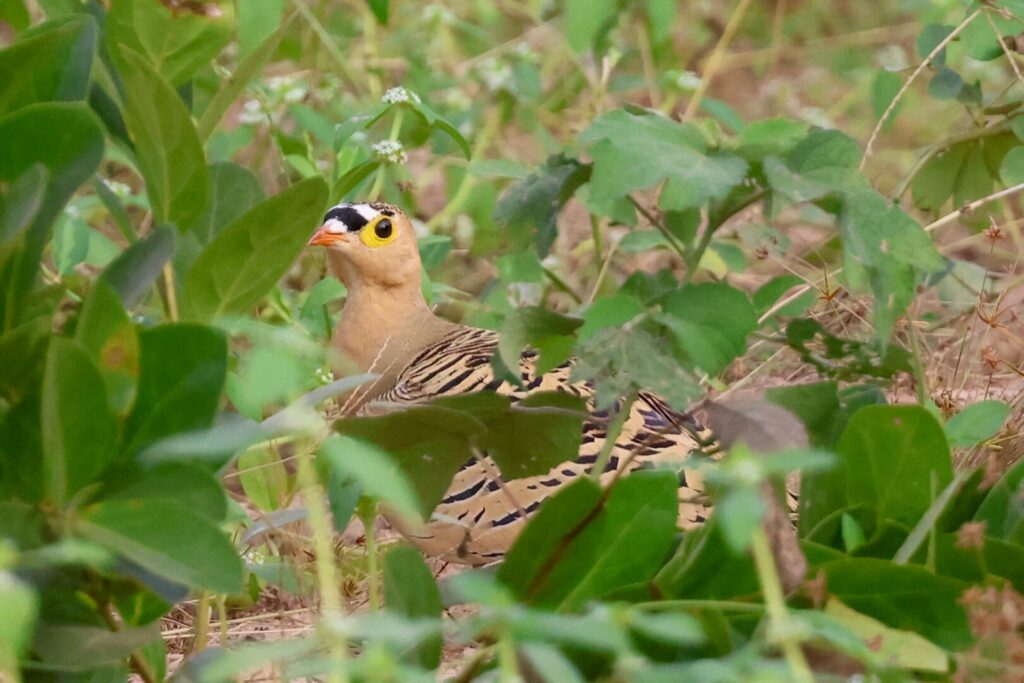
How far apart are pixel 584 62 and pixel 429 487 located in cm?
270

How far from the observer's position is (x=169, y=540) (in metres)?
1.25

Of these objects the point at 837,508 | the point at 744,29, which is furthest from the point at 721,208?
the point at 744,29

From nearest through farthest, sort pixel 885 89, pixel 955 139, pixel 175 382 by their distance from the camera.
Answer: pixel 175 382 < pixel 955 139 < pixel 885 89

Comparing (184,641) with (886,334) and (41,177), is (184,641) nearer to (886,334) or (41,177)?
(41,177)

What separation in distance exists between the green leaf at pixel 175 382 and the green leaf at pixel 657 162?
0.41 meters

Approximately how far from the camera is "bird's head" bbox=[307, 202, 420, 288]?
2900 millimetres

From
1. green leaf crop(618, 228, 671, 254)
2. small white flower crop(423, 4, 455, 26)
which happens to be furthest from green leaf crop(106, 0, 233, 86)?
small white flower crop(423, 4, 455, 26)

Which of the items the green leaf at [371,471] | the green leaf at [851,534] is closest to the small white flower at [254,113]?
the green leaf at [851,534]

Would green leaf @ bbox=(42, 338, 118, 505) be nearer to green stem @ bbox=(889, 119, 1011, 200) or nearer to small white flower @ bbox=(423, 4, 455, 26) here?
green stem @ bbox=(889, 119, 1011, 200)

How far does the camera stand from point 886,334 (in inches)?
60.5

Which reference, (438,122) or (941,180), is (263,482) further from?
(941,180)

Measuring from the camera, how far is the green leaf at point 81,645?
52.6 inches

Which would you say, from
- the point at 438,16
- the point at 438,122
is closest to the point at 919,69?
the point at 438,122

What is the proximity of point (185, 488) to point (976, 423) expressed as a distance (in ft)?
3.10
